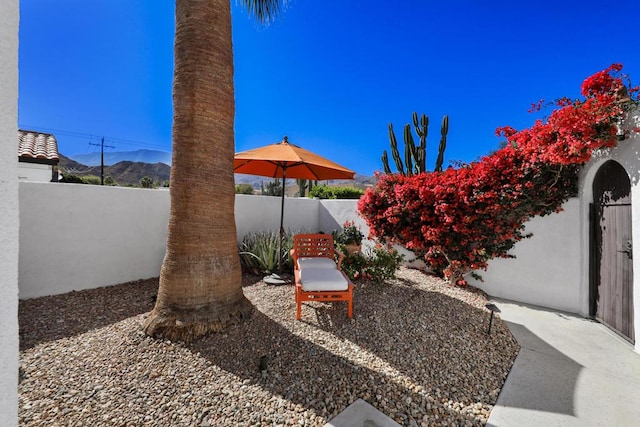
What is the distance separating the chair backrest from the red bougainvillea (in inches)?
73.9

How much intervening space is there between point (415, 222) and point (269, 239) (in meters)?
3.90

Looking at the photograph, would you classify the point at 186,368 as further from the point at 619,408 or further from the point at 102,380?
the point at 619,408

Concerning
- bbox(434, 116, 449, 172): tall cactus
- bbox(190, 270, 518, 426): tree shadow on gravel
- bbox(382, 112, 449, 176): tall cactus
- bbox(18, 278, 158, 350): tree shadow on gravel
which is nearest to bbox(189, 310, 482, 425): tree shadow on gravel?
bbox(190, 270, 518, 426): tree shadow on gravel

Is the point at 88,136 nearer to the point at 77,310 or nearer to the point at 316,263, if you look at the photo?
the point at 77,310

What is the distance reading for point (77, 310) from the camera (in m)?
4.23

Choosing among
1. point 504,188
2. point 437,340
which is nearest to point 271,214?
point 437,340

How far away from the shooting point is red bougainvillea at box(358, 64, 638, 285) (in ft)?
12.3

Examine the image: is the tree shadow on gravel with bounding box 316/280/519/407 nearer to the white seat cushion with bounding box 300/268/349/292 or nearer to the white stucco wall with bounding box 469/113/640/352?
the white seat cushion with bounding box 300/268/349/292

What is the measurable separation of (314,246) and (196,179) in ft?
10.6

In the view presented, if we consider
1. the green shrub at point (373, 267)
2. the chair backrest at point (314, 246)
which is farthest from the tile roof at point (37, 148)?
the green shrub at point (373, 267)

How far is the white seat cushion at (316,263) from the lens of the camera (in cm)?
507

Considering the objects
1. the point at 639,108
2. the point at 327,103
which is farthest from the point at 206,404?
the point at 327,103

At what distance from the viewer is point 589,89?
3865 mm

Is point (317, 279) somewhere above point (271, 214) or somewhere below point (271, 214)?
below
